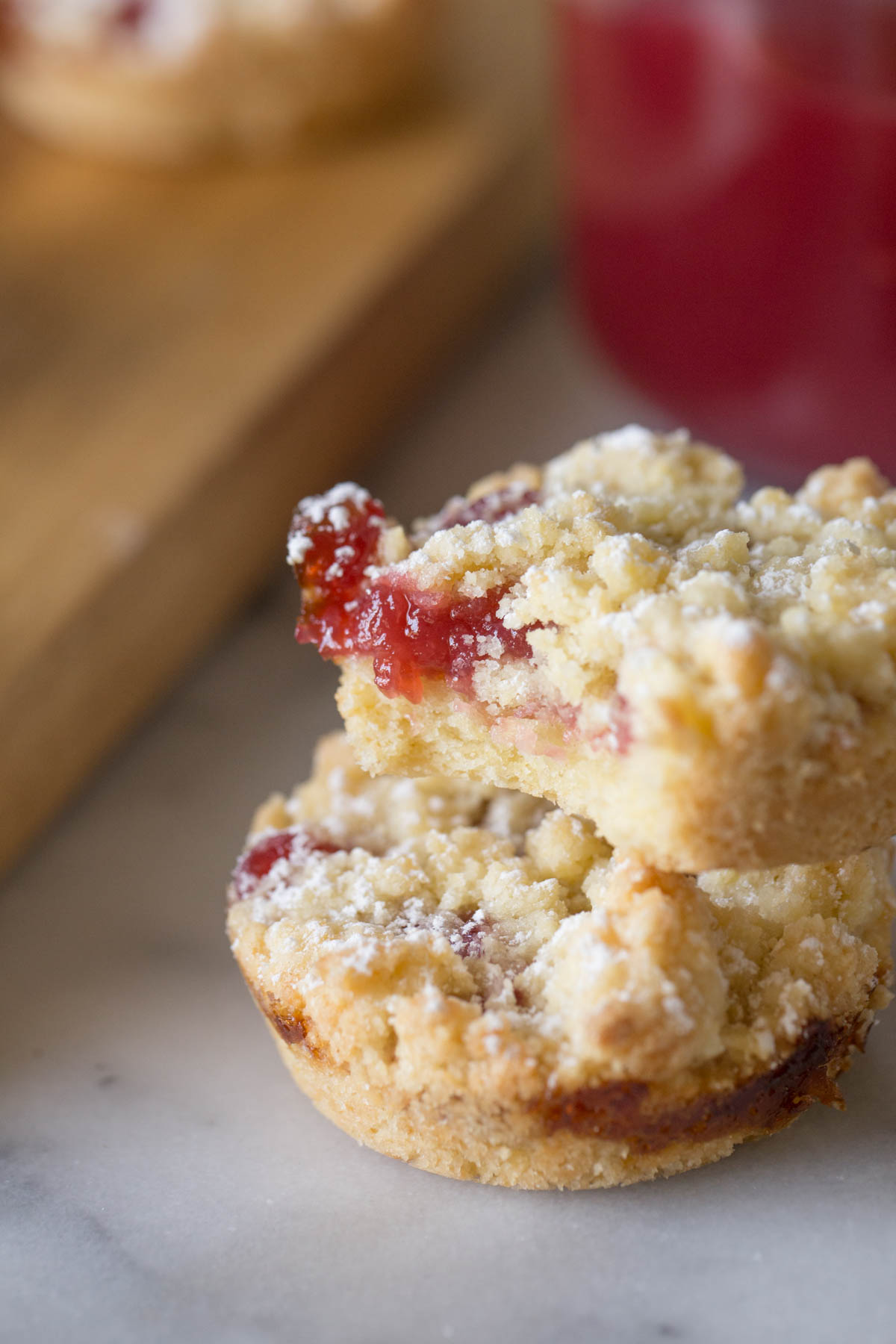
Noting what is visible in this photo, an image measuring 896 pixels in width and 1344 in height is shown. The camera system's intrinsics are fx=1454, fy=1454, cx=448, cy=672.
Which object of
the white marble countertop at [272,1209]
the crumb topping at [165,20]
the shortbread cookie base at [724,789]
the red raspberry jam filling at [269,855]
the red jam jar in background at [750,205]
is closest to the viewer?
the shortbread cookie base at [724,789]

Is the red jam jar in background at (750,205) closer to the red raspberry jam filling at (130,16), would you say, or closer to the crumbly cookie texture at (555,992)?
the red raspberry jam filling at (130,16)

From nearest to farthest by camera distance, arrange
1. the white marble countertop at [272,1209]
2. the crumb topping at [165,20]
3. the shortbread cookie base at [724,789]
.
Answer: the shortbread cookie base at [724,789] < the white marble countertop at [272,1209] < the crumb topping at [165,20]

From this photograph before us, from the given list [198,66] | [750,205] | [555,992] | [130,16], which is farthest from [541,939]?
[130,16]

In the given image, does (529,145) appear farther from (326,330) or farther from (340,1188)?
(340,1188)

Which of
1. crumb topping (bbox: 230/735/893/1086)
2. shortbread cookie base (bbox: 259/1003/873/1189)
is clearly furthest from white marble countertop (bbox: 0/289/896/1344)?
crumb topping (bbox: 230/735/893/1086)

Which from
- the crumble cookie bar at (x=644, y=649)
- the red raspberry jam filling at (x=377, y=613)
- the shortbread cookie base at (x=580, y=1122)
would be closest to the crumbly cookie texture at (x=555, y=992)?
the shortbread cookie base at (x=580, y=1122)
